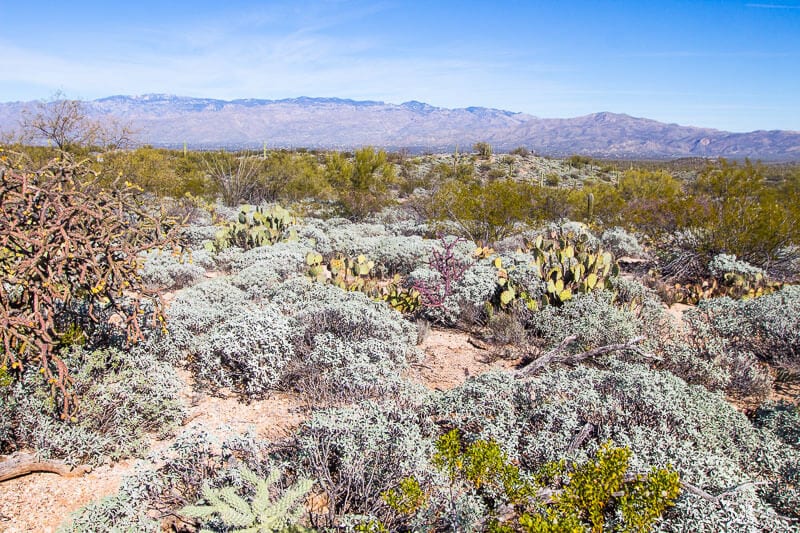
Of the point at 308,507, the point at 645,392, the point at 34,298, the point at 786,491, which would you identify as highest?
the point at 34,298

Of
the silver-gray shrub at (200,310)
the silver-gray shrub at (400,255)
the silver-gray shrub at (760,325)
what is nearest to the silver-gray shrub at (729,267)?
the silver-gray shrub at (760,325)

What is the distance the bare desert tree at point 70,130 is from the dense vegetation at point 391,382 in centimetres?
979

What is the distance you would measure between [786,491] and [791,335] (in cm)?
345

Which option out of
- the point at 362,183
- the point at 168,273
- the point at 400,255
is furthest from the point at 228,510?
the point at 362,183

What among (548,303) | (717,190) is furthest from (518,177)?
(548,303)

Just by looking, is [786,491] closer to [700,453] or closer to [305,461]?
[700,453]

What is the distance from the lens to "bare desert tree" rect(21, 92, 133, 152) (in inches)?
608

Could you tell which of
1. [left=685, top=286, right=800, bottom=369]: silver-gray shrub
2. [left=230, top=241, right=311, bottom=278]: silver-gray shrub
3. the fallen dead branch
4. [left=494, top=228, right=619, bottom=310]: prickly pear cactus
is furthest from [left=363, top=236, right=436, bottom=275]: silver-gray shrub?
[left=685, top=286, right=800, bottom=369]: silver-gray shrub

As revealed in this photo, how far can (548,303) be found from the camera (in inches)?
265

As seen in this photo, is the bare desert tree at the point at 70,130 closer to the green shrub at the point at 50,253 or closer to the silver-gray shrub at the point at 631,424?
the green shrub at the point at 50,253

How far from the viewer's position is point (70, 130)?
624 inches

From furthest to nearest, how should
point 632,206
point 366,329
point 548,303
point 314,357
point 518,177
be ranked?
point 518,177, point 632,206, point 548,303, point 366,329, point 314,357

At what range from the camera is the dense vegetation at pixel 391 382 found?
2.86 metres

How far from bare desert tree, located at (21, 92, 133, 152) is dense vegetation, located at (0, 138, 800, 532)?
9793 mm
